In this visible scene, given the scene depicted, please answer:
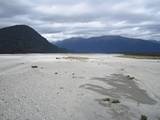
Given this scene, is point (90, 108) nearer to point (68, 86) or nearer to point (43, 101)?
point (43, 101)

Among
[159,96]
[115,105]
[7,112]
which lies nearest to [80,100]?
[115,105]

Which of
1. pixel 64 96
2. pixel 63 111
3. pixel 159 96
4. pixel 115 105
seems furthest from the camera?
pixel 159 96

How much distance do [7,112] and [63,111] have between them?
261 cm

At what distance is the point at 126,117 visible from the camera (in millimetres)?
10383

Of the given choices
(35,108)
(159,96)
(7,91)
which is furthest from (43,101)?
(159,96)

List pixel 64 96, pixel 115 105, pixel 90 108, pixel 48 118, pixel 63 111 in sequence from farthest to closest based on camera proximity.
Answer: pixel 64 96
pixel 115 105
pixel 90 108
pixel 63 111
pixel 48 118

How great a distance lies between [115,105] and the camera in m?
12.0

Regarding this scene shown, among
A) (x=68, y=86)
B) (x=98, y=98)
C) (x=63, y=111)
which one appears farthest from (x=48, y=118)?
(x=68, y=86)

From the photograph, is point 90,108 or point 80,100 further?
point 80,100

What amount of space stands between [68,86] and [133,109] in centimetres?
584

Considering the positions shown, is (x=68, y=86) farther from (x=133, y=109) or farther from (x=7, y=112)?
(x=7, y=112)

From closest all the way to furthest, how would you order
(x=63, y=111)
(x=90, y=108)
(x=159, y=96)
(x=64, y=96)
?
(x=63, y=111) → (x=90, y=108) → (x=64, y=96) → (x=159, y=96)

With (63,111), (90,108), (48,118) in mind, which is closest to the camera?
(48,118)

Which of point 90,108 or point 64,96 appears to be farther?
point 64,96
